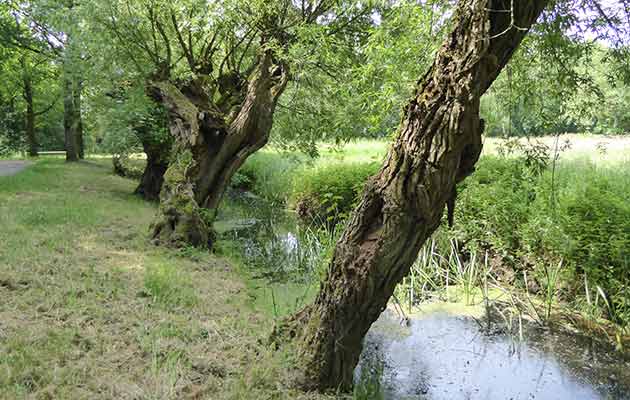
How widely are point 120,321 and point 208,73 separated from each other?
722 cm

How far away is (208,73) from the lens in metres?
A: 9.99

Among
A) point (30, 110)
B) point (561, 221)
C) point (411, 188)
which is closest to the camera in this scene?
point (411, 188)

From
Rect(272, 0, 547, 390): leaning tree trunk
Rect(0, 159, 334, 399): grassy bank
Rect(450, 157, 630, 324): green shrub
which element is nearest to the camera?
Rect(272, 0, 547, 390): leaning tree trunk

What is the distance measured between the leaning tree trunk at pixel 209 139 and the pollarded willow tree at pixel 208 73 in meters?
0.02

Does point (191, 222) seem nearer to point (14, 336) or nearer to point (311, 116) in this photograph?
point (14, 336)

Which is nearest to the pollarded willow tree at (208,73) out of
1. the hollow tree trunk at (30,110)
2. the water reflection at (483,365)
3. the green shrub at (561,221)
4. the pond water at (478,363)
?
the pond water at (478,363)

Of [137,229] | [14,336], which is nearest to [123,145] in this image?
[137,229]

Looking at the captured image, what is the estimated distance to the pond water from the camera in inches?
158

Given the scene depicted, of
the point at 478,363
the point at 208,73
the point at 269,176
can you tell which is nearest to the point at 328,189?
the point at 208,73

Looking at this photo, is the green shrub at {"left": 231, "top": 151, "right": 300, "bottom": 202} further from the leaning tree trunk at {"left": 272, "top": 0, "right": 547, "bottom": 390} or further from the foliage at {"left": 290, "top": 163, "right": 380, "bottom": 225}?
the leaning tree trunk at {"left": 272, "top": 0, "right": 547, "bottom": 390}

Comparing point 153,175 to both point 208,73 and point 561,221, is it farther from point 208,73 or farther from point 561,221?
point 561,221

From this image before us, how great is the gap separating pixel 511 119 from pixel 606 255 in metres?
2.45

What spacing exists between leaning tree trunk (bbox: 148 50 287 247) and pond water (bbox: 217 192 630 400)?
6.42 feet

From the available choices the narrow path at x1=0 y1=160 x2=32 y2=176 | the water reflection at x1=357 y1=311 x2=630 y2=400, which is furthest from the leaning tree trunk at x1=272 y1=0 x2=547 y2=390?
the narrow path at x1=0 y1=160 x2=32 y2=176
